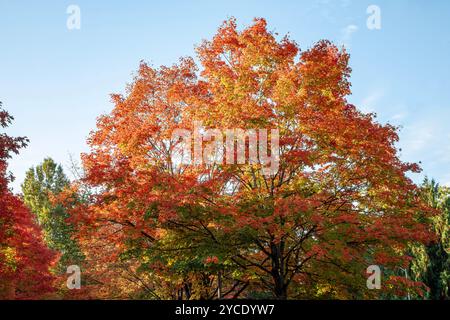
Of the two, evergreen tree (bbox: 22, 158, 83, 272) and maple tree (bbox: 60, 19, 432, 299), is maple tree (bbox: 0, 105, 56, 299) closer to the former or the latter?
maple tree (bbox: 60, 19, 432, 299)

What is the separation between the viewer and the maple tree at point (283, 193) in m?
13.1

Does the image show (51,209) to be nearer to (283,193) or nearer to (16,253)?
(16,253)

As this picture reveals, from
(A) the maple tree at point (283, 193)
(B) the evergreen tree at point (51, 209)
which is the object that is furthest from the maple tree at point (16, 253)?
(B) the evergreen tree at point (51, 209)

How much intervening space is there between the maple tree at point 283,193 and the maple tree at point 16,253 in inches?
118

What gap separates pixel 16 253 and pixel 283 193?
48.4 ft

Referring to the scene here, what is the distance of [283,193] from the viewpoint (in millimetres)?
14203

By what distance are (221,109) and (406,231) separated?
726cm

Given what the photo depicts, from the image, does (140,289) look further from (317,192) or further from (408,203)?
(408,203)

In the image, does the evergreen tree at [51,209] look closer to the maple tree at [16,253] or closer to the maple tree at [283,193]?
the maple tree at [16,253]

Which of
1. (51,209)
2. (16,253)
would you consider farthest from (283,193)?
(51,209)
